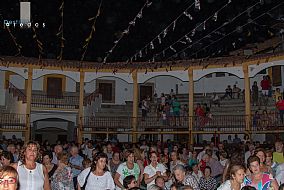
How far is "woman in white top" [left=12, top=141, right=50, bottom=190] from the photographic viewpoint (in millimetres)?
5684

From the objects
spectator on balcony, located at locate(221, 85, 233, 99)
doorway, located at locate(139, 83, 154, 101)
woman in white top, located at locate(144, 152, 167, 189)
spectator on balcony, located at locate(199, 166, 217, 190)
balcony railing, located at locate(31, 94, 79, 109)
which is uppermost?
doorway, located at locate(139, 83, 154, 101)

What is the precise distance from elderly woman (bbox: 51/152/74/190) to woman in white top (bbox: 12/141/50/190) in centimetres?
168

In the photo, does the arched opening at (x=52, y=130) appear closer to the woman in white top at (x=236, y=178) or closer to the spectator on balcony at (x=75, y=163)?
the spectator on balcony at (x=75, y=163)

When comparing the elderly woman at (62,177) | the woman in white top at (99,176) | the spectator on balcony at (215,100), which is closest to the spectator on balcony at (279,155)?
the woman in white top at (99,176)

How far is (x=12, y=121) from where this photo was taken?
23.4 m

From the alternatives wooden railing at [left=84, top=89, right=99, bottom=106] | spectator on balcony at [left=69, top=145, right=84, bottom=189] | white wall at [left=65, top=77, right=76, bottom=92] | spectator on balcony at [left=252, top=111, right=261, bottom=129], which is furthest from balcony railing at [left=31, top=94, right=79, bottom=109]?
spectator on balcony at [left=69, top=145, right=84, bottom=189]

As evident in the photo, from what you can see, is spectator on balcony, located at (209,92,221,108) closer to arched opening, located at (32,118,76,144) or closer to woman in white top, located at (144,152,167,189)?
arched opening, located at (32,118,76,144)

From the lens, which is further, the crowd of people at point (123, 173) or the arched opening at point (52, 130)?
the arched opening at point (52, 130)

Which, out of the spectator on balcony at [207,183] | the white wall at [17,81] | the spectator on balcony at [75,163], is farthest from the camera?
the white wall at [17,81]

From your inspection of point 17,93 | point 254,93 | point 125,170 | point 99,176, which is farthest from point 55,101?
point 99,176

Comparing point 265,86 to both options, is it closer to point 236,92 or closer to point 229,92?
point 236,92

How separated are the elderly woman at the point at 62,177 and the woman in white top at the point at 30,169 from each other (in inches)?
66.0

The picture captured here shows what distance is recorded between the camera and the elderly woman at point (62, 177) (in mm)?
7516

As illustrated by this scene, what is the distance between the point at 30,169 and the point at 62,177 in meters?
1.88
